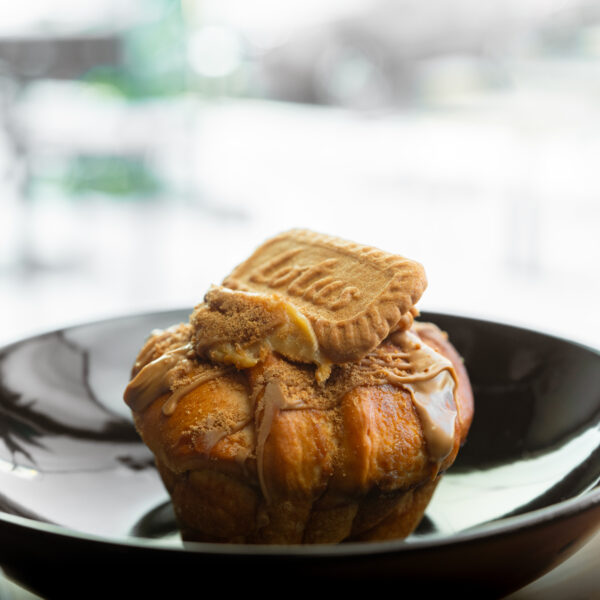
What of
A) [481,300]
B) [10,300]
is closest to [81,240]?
[10,300]

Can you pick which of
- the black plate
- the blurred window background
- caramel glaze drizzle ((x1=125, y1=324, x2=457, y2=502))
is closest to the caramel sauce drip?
caramel glaze drizzle ((x1=125, y1=324, x2=457, y2=502))

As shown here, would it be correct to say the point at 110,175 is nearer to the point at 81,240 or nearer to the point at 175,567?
the point at 81,240

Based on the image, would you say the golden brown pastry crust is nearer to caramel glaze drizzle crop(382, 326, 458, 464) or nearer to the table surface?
caramel glaze drizzle crop(382, 326, 458, 464)

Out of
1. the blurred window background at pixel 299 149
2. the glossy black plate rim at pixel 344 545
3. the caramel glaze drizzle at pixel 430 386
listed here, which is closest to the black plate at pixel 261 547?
the glossy black plate rim at pixel 344 545

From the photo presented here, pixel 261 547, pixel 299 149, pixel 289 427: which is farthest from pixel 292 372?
pixel 299 149

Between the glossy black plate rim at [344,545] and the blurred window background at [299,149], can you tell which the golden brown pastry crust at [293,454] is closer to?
the glossy black plate rim at [344,545]

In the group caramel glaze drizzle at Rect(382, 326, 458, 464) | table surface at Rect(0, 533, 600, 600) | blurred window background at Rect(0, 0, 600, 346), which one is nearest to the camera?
table surface at Rect(0, 533, 600, 600)
